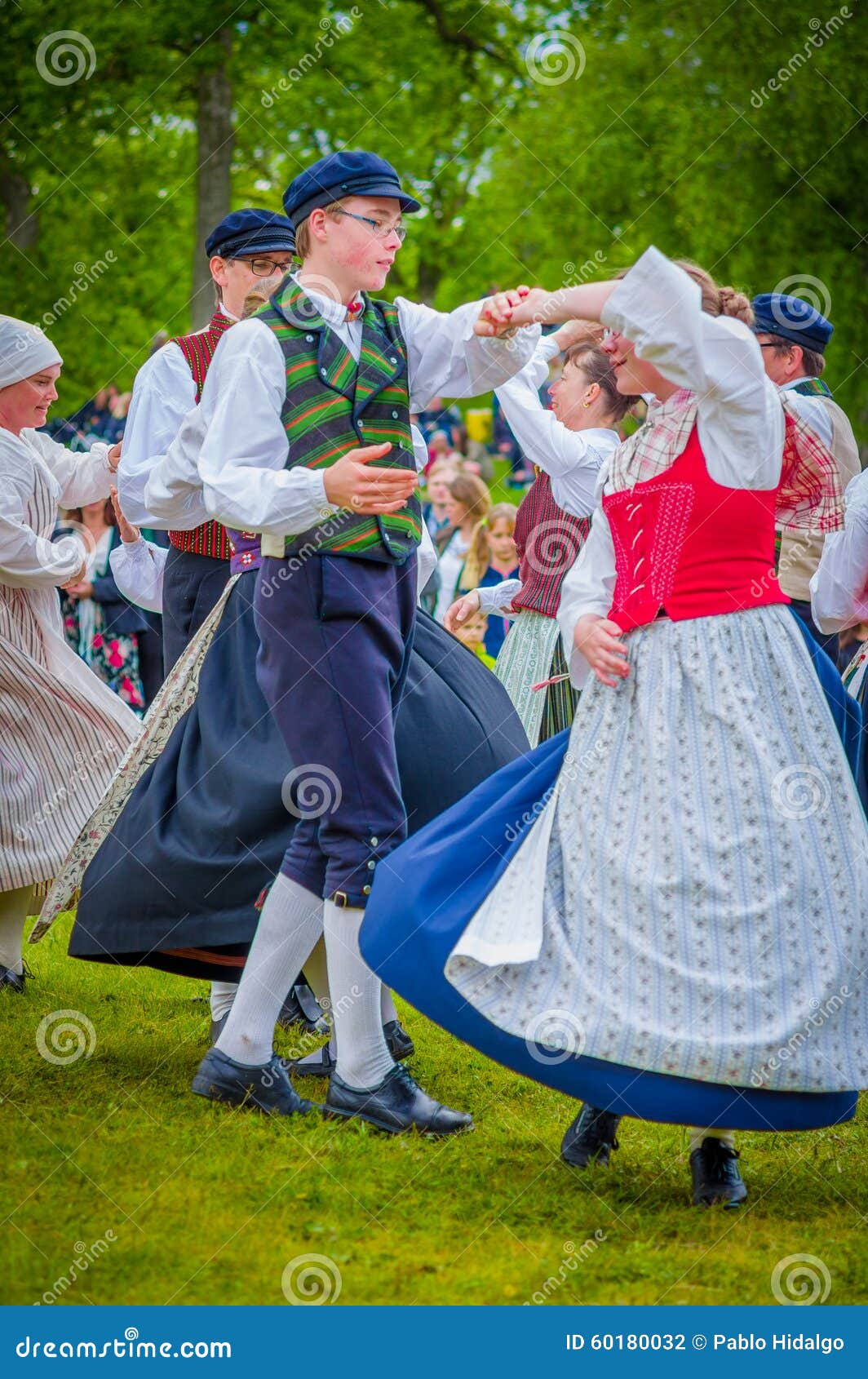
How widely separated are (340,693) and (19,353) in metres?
2.15

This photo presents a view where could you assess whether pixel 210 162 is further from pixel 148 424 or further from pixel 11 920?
pixel 11 920

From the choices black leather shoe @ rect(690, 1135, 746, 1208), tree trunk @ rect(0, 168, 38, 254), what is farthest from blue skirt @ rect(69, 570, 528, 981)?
tree trunk @ rect(0, 168, 38, 254)

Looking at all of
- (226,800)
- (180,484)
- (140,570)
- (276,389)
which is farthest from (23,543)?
(276,389)

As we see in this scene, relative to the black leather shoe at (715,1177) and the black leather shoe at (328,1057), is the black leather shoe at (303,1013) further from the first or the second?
the black leather shoe at (715,1177)

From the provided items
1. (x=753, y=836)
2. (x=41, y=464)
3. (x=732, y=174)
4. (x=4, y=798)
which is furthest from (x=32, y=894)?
(x=732, y=174)

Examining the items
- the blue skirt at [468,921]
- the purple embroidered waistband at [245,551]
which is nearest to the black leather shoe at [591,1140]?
the blue skirt at [468,921]

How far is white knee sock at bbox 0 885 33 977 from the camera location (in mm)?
4957

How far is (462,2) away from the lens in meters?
16.2

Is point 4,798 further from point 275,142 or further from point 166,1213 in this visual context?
point 275,142

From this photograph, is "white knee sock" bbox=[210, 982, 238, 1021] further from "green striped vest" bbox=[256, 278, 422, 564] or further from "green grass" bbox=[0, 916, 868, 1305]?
"green striped vest" bbox=[256, 278, 422, 564]

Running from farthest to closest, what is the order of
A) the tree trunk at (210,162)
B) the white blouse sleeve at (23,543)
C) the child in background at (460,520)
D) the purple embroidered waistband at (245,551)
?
the tree trunk at (210,162)
the child in background at (460,520)
the white blouse sleeve at (23,543)
the purple embroidered waistband at (245,551)

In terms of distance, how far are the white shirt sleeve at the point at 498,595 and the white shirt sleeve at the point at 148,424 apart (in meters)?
1.39

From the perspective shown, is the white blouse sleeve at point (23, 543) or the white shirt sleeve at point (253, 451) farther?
the white blouse sleeve at point (23, 543)

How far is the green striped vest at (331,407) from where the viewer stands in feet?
11.3
